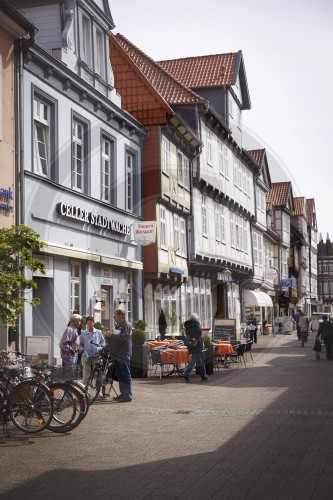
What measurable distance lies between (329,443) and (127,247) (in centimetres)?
1702

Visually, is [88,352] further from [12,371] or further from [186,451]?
[186,451]

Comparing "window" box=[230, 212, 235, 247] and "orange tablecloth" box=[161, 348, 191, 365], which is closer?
"orange tablecloth" box=[161, 348, 191, 365]

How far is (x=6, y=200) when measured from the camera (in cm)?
1730

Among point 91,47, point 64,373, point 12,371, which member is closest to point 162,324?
point 91,47

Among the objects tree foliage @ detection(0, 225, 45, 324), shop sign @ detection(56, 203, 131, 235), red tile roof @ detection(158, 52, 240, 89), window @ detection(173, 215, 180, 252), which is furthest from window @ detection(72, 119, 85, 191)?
red tile roof @ detection(158, 52, 240, 89)

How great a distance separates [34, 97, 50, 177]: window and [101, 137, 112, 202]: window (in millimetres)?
4261

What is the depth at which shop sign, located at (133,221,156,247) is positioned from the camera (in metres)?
25.8

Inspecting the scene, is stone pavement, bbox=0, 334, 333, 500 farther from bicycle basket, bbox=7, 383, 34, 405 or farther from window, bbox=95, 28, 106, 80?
window, bbox=95, 28, 106, 80

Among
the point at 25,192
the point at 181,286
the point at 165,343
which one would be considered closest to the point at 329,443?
the point at 25,192

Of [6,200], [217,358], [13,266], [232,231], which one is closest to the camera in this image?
[13,266]

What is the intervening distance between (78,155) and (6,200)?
212 inches

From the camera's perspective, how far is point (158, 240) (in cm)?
2870

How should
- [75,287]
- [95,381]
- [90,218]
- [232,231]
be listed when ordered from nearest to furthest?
[95,381] < [75,287] < [90,218] < [232,231]

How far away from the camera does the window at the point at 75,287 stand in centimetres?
2153
